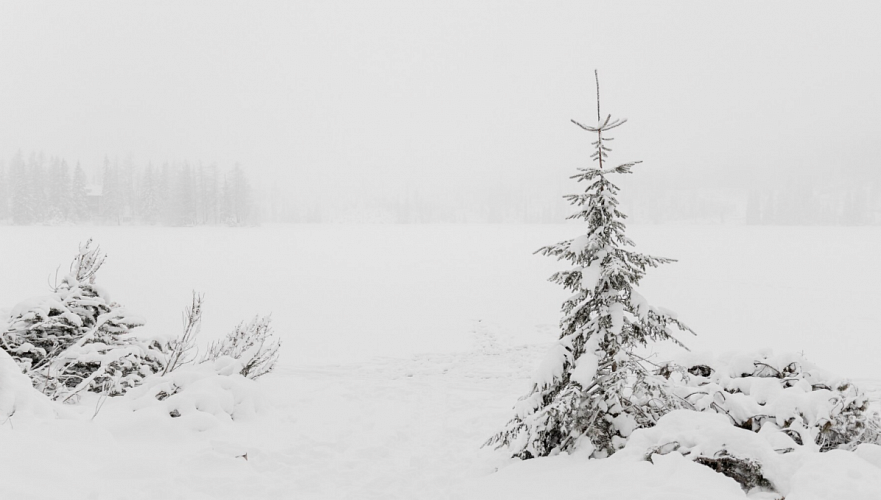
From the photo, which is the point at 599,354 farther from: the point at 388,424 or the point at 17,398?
the point at 17,398

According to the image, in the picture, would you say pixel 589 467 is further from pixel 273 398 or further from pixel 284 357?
pixel 284 357

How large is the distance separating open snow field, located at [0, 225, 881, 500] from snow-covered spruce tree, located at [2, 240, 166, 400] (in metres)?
0.57

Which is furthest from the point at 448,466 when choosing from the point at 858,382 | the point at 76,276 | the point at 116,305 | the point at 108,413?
the point at 858,382

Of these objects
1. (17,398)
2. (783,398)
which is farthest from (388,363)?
(783,398)

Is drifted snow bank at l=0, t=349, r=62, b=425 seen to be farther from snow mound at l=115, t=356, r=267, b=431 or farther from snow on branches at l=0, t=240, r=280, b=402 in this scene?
snow on branches at l=0, t=240, r=280, b=402

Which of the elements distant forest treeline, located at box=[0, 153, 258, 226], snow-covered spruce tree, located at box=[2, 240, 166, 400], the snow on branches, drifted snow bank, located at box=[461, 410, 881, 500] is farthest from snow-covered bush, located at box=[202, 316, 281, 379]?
distant forest treeline, located at box=[0, 153, 258, 226]

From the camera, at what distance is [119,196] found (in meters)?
68.4

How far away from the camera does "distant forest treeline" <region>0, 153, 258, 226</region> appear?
6400cm

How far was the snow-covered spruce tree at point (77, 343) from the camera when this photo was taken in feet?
20.2

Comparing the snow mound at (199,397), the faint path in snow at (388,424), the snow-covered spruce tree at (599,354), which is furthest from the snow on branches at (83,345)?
the snow-covered spruce tree at (599,354)

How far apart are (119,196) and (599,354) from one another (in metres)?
81.5

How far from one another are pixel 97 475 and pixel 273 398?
3.64 metres

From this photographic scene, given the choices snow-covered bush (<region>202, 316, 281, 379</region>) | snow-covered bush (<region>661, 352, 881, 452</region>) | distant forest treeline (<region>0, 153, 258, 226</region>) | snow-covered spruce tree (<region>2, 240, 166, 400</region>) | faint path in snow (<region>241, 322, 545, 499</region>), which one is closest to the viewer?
snow-covered bush (<region>661, 352, 881, 452</region>)

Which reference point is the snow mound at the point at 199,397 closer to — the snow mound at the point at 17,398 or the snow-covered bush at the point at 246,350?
the snow-covered bush at the point at 246,350
